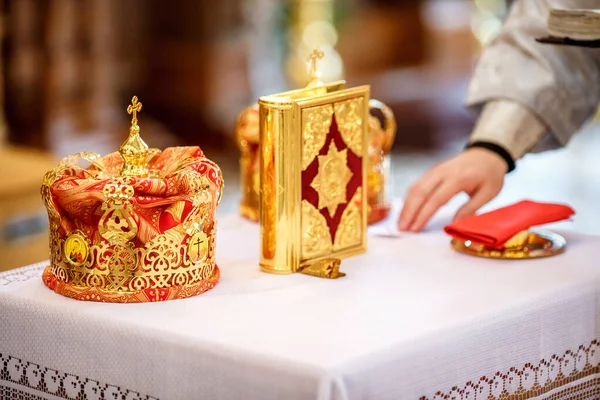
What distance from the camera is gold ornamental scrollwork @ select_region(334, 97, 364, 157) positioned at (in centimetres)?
191

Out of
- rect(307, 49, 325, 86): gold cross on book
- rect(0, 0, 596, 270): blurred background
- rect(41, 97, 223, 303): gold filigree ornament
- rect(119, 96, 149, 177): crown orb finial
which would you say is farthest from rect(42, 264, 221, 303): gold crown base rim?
rect(0, 0, 596, 270): blurred background

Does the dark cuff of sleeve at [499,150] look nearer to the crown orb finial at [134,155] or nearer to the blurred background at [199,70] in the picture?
the crown orb finial at [134,155]

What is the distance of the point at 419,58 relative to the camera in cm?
795

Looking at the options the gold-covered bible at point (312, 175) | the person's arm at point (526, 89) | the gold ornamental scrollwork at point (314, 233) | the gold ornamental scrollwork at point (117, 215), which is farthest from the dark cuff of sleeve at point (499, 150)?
the gold ornamental scrollwork at point (117, 215)

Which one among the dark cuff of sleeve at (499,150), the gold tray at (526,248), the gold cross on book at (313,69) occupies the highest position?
the gold cross on book at (313,69)

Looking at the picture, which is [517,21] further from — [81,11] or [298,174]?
[81,11]

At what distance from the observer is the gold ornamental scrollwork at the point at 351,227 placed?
1.93 metres

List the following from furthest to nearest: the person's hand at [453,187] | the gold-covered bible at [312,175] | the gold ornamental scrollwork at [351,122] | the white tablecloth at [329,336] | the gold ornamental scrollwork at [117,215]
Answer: the person's hand at [453,187] → the gold ornamental scrollwork at [351,122] → the gold-covered bible at [312,175] → the gold ornamental scrollwork at [117,215] → the white tablecloth at [329,336]

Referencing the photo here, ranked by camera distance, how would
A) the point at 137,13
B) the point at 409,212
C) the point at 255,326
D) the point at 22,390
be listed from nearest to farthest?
1. the point at 255,326
2. the point at 22,390
3. the point at 409,212
4. the point at 137,13

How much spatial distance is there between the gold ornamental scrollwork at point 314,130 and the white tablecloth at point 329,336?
0.62 ft

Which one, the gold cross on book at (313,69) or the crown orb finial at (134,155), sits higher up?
the gold cross on book at (313,69)

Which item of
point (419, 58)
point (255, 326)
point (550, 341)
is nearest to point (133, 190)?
point (255, 326)

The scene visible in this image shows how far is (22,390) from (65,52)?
4061 mm

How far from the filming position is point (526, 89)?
2.32 meters
